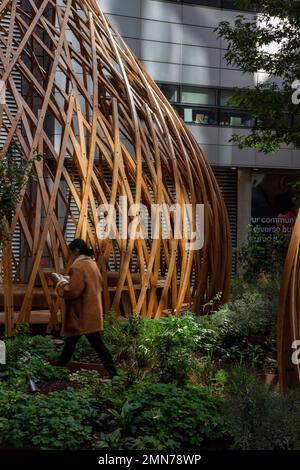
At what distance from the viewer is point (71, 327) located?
8.41m

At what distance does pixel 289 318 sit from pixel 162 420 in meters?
1.60

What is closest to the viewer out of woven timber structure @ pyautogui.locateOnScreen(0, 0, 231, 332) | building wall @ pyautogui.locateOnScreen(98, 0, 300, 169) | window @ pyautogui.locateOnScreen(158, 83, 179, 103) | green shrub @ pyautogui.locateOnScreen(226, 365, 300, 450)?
green shrub @ pyautogui.locateOnScreen(226, 365, 300, 450)

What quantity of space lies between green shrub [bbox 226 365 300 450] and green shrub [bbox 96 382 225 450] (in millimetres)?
235

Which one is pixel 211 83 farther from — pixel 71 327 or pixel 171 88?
pixel 71 327

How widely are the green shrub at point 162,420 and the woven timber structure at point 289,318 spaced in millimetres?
736

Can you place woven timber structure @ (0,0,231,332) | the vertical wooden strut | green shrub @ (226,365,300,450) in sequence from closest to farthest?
1. green shrub @ (226,365,300,450)
2. the vertical wooden strut
3. woven timber structure @ (0,0,231,332)

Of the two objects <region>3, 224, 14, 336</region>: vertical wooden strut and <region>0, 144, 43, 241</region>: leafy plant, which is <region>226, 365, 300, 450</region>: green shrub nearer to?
<region>0, 144, 43, 241</region>: leafy plant

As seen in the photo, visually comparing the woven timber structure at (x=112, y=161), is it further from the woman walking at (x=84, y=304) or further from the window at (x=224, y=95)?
the window at (x=224, y=95)

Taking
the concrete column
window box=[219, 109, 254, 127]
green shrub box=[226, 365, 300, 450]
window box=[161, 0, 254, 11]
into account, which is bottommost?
green shrub box=[226, 365, 300, 450]

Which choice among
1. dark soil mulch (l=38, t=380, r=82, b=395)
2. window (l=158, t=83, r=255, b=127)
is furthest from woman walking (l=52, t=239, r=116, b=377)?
window (l=158, t=83, r=255, b=127)

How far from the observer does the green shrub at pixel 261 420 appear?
19.3 ft

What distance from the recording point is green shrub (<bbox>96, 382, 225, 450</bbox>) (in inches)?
240

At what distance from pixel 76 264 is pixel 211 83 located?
15.7 metres
